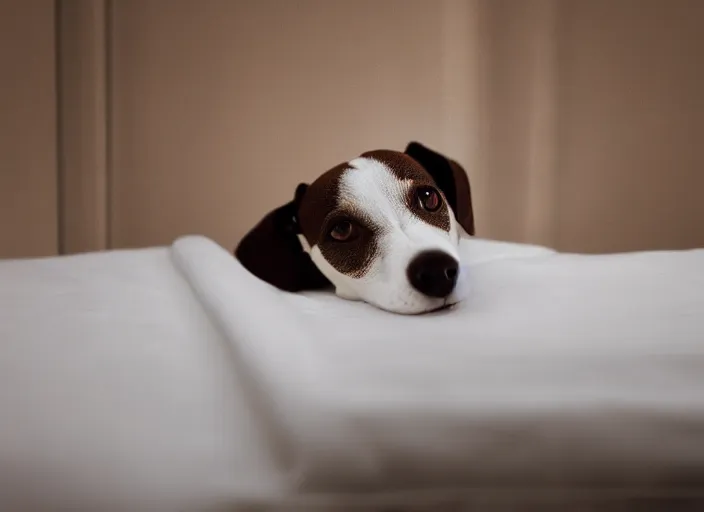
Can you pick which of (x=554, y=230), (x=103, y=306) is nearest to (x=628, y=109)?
(x=554, y=230)

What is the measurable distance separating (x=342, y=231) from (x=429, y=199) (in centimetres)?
14

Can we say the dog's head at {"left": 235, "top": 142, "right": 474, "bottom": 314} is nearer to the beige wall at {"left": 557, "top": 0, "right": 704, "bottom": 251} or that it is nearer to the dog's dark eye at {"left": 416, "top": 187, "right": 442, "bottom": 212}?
the dog's dark eye at {"left": 416, "top": 187, "right": 442, "bottom": 212}

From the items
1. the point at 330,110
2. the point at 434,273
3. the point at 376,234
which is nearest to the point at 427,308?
the point at 434,273

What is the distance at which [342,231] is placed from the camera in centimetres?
83

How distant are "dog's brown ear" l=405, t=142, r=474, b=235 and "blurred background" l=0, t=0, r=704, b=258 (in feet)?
2.71

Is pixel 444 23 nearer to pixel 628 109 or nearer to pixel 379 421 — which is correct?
pixel 628 109

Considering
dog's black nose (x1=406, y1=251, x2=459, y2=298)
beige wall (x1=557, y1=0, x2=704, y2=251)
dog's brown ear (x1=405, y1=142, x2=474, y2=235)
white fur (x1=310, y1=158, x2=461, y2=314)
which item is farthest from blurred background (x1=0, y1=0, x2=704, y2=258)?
dog's black nose (x1=406, y1=251, x2=459, y2=298)

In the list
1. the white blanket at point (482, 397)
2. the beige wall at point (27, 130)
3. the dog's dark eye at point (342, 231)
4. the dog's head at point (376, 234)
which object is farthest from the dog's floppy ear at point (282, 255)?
the beige wall at point (27, 130)

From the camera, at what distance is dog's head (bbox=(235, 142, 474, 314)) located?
0.71 m

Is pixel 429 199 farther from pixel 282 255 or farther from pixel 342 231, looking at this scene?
pixel 282 255

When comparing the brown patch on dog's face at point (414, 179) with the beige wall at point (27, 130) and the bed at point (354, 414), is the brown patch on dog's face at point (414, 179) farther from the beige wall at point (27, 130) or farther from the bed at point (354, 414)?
the beige wall at point (27, 130)

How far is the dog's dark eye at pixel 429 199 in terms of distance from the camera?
849 millimetres

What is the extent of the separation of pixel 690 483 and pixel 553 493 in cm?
8

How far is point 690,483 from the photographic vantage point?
352 millimetres
